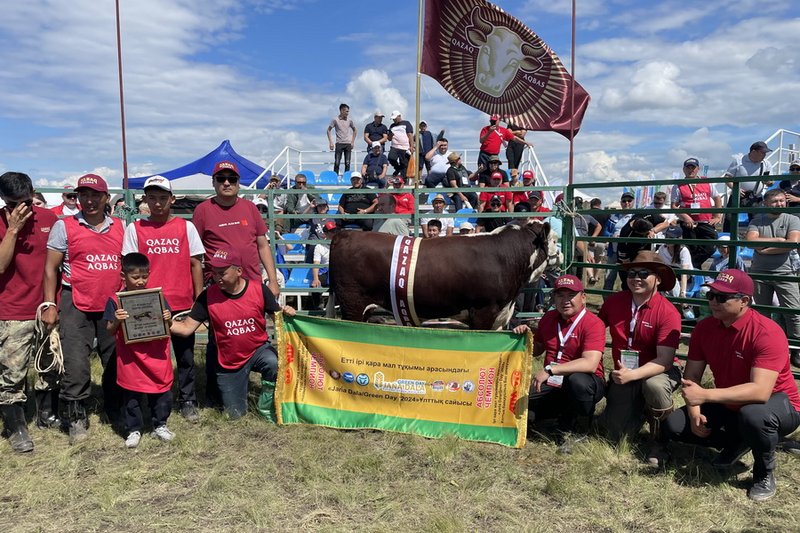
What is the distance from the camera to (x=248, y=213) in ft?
17.6

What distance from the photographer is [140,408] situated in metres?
4.67

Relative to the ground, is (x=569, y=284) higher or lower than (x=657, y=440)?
higher

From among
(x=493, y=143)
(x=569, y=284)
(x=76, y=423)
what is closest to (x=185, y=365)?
(x=76, y=423)

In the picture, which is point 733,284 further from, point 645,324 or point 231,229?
point 231,229

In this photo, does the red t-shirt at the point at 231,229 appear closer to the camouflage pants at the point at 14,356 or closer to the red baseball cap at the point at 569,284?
the camouflage pants at the point at 14,356

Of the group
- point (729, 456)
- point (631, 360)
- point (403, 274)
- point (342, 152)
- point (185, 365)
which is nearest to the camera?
point (729, 456)

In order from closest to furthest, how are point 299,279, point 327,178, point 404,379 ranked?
point 404,379, point 299,279, point 327,178

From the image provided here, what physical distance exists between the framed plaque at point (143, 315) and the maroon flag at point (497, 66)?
554 cm

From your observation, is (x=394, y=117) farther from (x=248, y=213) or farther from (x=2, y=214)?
(x=2, y=214)

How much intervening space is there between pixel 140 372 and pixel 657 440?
12.9ft

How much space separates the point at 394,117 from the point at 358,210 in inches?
254

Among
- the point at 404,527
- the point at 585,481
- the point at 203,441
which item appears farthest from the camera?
the point at 203,441

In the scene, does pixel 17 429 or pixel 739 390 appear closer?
pixel 739 390

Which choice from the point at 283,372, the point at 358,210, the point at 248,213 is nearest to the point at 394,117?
the point at 358,210
